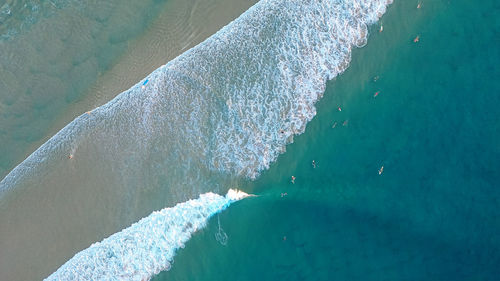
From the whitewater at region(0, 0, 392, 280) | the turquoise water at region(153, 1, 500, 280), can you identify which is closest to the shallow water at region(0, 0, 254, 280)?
the whitewater at region(0, 0, 392, 280)

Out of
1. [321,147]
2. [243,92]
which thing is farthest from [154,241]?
[321,147]

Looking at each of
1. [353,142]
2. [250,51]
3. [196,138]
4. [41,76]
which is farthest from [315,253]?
[41,76]

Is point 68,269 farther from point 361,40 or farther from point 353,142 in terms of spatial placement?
point 361,40

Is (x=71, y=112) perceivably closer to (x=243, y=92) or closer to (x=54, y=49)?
(x=54, y=49)

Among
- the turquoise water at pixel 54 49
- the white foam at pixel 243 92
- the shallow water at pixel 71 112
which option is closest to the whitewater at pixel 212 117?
the white foam at pixel 243 92

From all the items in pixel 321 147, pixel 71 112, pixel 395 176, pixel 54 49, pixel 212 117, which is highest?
pixel 54 49

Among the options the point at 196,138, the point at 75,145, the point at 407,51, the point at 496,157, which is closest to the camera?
the point at 496,157

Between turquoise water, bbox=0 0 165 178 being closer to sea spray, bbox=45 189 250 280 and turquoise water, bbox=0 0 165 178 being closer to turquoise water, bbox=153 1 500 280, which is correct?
sea spray, bbox=45 189 250 280
